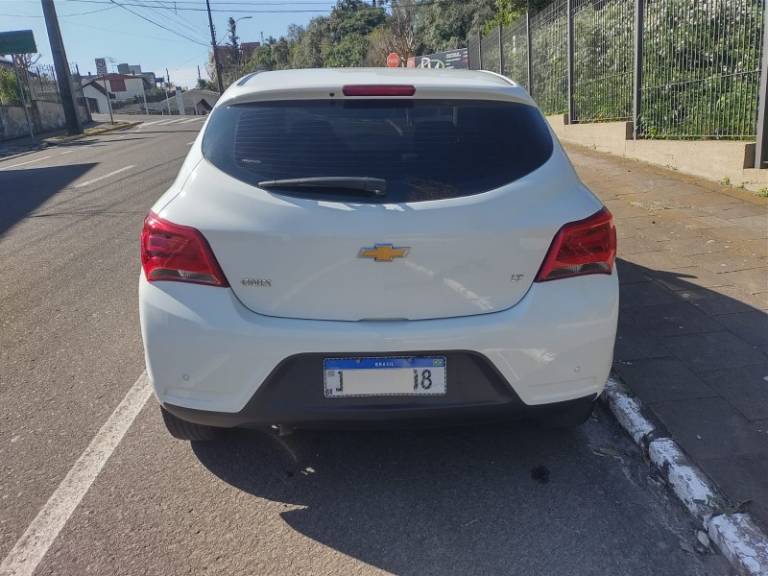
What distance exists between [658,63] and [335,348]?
9387 millimetres

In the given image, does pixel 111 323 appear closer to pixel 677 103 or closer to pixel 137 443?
pixel 137 443

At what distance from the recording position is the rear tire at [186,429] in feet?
10.4

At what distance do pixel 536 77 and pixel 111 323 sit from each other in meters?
13.9

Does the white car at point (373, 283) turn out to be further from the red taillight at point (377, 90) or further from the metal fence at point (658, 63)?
the metal fence at point (658, 63)

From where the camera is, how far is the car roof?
3.03 metres

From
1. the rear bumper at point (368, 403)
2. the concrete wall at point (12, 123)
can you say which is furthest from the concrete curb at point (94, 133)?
the rear bumper at point (368, 403)

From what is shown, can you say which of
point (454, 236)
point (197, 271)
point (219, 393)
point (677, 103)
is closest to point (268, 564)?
point (219, 393)

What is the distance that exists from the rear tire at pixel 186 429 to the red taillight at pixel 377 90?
1620 millimetres

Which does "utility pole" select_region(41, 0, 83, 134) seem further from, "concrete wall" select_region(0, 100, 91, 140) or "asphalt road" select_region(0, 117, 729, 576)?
"asphalt road" select_region(0, 117, 729, 576)

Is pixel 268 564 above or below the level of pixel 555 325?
below

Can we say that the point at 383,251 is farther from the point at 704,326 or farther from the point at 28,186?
the point at 28,186

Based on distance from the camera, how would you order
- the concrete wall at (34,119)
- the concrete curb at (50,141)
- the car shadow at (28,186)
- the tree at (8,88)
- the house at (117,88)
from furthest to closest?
1. the house at (117,88)
2. the tree at (8,88)
3. the concrete wall at (34,119)
4. the concrete curb at (50,141)
5. the car shadow at (28,186)

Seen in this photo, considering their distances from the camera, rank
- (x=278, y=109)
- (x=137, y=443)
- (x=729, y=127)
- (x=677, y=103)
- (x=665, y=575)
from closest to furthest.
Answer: (x=665, y=575), (x=278, y=109), (x=137, y=443), (x=729, y=127), (x=677, y=103)

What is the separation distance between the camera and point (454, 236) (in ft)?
8.87
